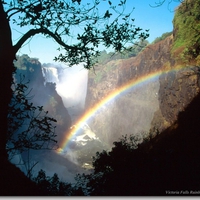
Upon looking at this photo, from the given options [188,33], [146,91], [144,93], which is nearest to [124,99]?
[144,93]

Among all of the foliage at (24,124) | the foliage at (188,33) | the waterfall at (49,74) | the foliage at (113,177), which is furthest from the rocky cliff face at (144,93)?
the waterfall at (49,74)

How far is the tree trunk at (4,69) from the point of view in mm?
3215

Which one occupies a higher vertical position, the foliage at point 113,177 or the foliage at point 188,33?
the foliage at point 188,33

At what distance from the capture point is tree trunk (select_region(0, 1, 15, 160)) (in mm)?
3215

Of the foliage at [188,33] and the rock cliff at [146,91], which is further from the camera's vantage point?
the rock cliff at [146,91]

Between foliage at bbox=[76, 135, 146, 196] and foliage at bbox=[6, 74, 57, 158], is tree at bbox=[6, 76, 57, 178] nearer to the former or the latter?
foliage at bbox=[6, 74, 57, 158]

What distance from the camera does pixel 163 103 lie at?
1950 centimetres

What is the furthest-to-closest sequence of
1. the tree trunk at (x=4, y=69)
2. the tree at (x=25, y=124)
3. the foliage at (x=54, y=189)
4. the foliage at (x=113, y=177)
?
the foliage at (x=113, y=177)
the foliage at (x=54, y=189)
the tree at (x=25, y=124)
the tree trunk at (x=4, y=69)

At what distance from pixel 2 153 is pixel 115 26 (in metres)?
4.75

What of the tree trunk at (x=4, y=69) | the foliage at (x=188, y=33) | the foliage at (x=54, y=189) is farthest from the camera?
the foliage at (x=188, y=33)

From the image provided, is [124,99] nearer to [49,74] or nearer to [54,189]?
[54,189]

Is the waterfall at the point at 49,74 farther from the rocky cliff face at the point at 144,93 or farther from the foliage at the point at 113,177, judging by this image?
the foliage at the point at 113,177

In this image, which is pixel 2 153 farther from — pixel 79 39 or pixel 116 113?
pixel 116 113

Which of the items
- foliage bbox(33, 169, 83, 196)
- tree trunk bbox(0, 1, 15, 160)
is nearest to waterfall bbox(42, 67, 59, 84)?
foliage bbox(33, 169, 83, 196)
